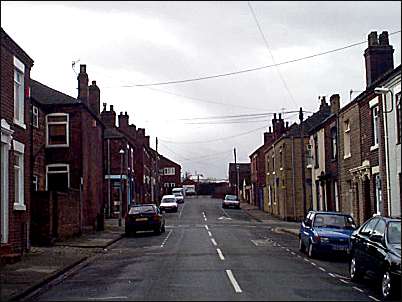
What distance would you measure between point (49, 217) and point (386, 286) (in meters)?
17.1

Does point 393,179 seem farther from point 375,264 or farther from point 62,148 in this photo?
point 62,148

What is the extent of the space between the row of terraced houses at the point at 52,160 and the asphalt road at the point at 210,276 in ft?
9.92

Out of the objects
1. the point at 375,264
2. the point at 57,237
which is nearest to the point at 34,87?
the point at 57,237

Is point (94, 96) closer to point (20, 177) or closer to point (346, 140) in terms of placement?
point (346, 140)

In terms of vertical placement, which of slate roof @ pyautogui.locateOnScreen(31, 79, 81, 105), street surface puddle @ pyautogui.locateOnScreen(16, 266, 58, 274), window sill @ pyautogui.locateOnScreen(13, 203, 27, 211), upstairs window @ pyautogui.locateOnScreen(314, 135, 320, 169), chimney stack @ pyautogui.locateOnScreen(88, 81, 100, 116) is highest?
chimney stack @ pyautogui.locateOnScreen(88, 81, 100, 116)

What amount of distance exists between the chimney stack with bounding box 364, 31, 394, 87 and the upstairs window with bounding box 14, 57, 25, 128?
14728 millimetres

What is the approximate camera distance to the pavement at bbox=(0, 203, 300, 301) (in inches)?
582

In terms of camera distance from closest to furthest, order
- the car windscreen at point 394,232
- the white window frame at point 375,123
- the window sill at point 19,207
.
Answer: the car windscreen at point 394,232 < the window sill at point 19,207 < the white window frame at point 375,123

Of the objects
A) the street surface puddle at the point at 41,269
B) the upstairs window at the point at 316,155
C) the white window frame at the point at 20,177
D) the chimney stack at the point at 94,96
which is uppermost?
the chimney stack at the point at 94,96

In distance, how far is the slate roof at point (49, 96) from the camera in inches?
1465

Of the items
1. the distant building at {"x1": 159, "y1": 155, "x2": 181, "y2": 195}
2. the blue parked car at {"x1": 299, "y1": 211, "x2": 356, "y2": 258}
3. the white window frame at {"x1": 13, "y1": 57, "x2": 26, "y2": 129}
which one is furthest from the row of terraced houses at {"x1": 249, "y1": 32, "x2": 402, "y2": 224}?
the distant building at {"x1": 159, "y1": 155, "x2": 181, "y2": 195}

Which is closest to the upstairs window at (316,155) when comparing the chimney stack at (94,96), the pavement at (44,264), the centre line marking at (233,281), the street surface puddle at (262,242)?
the street surface puddle at (262,242)

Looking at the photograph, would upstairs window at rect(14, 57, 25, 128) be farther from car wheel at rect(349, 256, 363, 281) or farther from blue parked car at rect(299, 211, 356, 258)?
car wheel at rect(349, 256, 363, 281)

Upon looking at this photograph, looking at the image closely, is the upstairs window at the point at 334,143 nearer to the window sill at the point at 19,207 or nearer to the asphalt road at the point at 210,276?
the asphalt road at the point at 210,276
